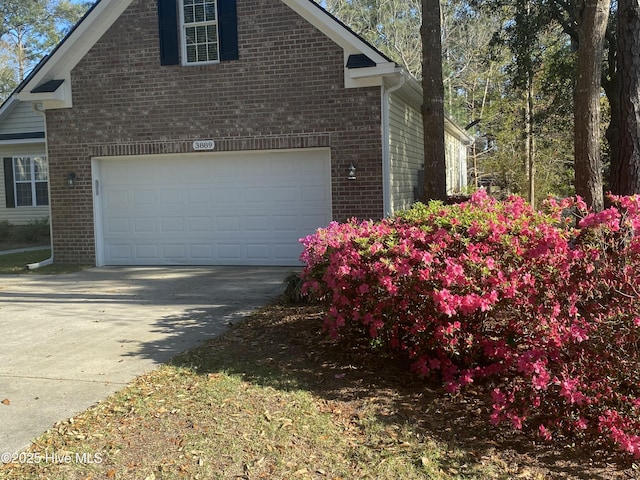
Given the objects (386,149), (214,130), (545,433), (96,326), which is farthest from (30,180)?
(545,433)

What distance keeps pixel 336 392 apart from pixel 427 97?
5.09m

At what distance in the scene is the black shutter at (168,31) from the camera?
38.7ft

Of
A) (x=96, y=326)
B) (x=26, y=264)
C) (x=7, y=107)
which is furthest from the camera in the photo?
(x=7, y=107)

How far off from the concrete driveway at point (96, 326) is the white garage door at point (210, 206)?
650 millimetres

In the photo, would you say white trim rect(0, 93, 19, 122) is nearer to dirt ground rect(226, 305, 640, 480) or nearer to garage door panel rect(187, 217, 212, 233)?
garage door panel rect(187, 217, 212, 233)

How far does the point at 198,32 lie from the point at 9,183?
11628 mm

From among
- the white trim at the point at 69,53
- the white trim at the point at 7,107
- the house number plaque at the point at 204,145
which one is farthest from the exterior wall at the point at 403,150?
the white trim at the point at 7,107

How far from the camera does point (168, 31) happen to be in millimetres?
11852

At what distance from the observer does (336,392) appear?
485 cm

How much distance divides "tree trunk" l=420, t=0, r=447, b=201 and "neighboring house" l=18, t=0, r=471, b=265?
218 cm

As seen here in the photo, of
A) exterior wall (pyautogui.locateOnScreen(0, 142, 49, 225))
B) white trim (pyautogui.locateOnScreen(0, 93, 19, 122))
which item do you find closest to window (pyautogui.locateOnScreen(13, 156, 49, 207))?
exterior wall (pyautogui.locateOnScreen(0, 142, 49, 225))

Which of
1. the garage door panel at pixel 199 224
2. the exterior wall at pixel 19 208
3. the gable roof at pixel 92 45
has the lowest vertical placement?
the garage door panel at pixel 199 224

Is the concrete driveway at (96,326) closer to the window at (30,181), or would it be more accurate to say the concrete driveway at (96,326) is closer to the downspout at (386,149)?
the downspout at (386,149)

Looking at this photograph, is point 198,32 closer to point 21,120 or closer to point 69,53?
point 69,53
